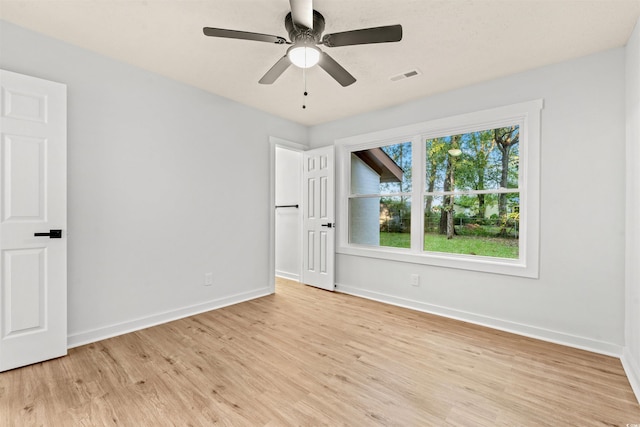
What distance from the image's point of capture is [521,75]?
283 cm

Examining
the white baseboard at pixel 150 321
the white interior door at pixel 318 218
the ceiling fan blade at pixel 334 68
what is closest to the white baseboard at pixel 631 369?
the ceiling fan blade at pixel 334 68

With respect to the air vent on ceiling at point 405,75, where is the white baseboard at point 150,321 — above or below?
below

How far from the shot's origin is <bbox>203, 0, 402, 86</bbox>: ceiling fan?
5.53 ft

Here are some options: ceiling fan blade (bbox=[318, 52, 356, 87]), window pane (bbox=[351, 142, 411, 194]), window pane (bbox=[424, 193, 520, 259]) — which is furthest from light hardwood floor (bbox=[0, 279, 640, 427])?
ceiling fan blade (bbox=[318, 52, 356, 87])

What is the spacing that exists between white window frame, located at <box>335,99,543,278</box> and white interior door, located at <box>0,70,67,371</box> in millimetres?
3081

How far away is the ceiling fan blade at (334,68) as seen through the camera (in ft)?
6.67

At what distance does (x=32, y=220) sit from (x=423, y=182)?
3738 mm

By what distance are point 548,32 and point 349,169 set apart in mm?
2588

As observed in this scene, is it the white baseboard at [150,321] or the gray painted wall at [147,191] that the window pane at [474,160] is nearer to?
the gray painted wall at [147,191]

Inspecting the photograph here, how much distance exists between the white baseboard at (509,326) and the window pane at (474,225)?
66cm

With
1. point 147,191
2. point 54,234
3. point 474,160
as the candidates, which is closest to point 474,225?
point 474,160

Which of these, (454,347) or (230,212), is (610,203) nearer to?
(454,347)

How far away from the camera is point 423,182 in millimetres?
3564

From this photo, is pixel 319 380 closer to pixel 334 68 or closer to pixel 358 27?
pixel 334 68
